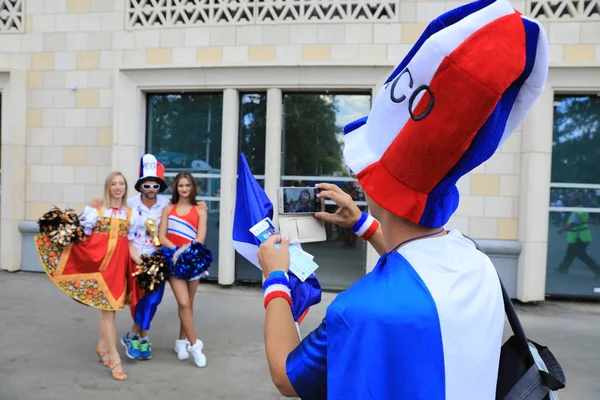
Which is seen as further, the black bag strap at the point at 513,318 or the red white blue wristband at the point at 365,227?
the red white blue wristband at the point at 365,227

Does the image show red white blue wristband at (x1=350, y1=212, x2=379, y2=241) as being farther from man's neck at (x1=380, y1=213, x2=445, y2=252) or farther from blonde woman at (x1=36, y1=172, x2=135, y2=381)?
blonde woman at (x1=36, y1=172, x2=135, y2=381)

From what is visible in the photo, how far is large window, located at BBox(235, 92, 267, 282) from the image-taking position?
7.59m

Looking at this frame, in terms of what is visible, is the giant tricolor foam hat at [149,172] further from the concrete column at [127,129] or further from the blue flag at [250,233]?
the concrete column at [127,129]

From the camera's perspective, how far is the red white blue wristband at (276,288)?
53.7 inches

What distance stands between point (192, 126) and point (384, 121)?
704 centimetres

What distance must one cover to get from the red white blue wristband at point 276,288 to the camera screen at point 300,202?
1.26ft

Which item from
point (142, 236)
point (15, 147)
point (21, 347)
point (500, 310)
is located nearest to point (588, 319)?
point (142, 236)

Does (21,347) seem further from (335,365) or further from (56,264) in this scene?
(335,365)

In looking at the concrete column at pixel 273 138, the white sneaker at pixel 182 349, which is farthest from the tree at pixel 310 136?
the white sneaker at pixel 182 349

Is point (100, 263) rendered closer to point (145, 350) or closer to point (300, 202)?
point (145, 350)

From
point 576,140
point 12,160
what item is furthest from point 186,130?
point 576,140

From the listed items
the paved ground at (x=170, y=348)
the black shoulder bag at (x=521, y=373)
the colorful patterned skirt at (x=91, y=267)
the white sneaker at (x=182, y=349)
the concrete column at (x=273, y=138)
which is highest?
the concrete column at (x=273, y=138)

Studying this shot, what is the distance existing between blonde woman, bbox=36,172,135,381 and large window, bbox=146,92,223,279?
3.31 m

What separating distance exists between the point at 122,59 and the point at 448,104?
24.8ft
